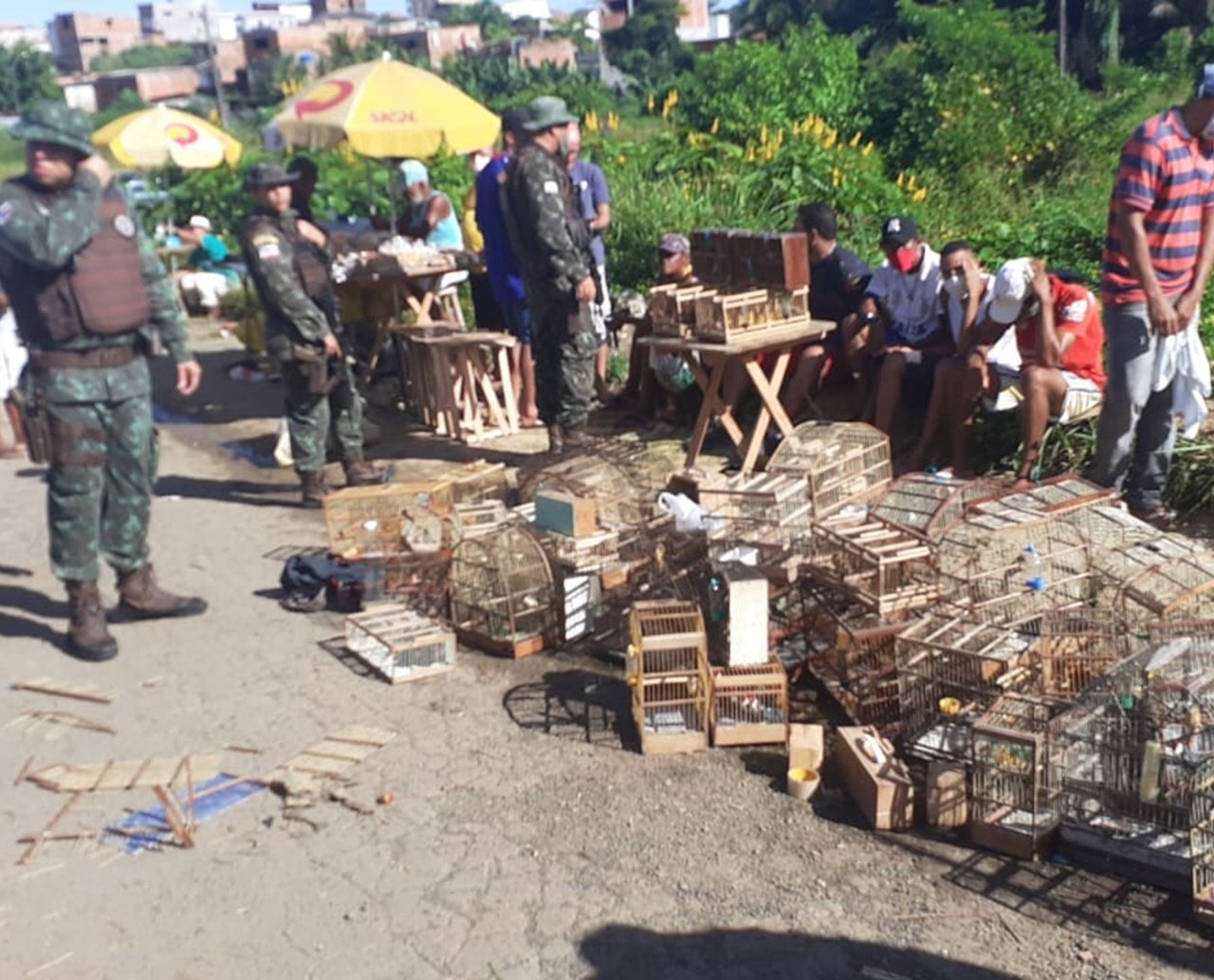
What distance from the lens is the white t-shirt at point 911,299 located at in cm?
810

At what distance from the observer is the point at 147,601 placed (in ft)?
22.8

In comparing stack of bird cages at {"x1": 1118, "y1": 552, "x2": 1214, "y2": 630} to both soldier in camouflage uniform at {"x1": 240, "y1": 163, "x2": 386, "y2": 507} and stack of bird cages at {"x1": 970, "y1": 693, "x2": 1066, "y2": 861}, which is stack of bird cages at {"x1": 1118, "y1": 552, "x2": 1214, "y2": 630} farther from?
soldier in camouflage uniform at {"x1": 240, "y1": 163, "x2": 386, "y2": 507}

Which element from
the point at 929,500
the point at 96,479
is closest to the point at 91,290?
the point at 96,479

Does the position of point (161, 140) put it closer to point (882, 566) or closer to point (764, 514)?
point (764, 514)

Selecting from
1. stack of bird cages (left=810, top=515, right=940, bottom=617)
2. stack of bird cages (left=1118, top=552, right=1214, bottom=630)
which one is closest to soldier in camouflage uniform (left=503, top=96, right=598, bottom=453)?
stack of bird cages (left=810, top=515, right=940, bottom=617)

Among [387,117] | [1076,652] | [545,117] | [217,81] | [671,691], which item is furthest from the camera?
[217,81]

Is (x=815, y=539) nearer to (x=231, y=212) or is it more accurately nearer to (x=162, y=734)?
(x=162, y=734)

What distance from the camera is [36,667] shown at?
21.3 feet

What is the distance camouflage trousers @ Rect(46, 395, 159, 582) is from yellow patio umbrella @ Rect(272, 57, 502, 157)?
16.8 ft

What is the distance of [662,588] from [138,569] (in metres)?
2.76

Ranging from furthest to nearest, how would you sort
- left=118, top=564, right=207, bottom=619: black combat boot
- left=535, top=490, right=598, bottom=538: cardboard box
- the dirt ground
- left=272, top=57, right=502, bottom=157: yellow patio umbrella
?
left=272, top=57, right=502, bottom=157: yellow patio umbrella → left=118, top=564, right=207, bottom=619: black combat boot → left=535, top=490, right=598, bottom=538: cardboard box → the dirt ground

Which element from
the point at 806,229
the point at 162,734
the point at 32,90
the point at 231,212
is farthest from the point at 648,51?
the point at 162,734

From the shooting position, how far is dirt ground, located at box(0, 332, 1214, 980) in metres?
4.07

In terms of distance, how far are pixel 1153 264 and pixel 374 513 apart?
4298mm
